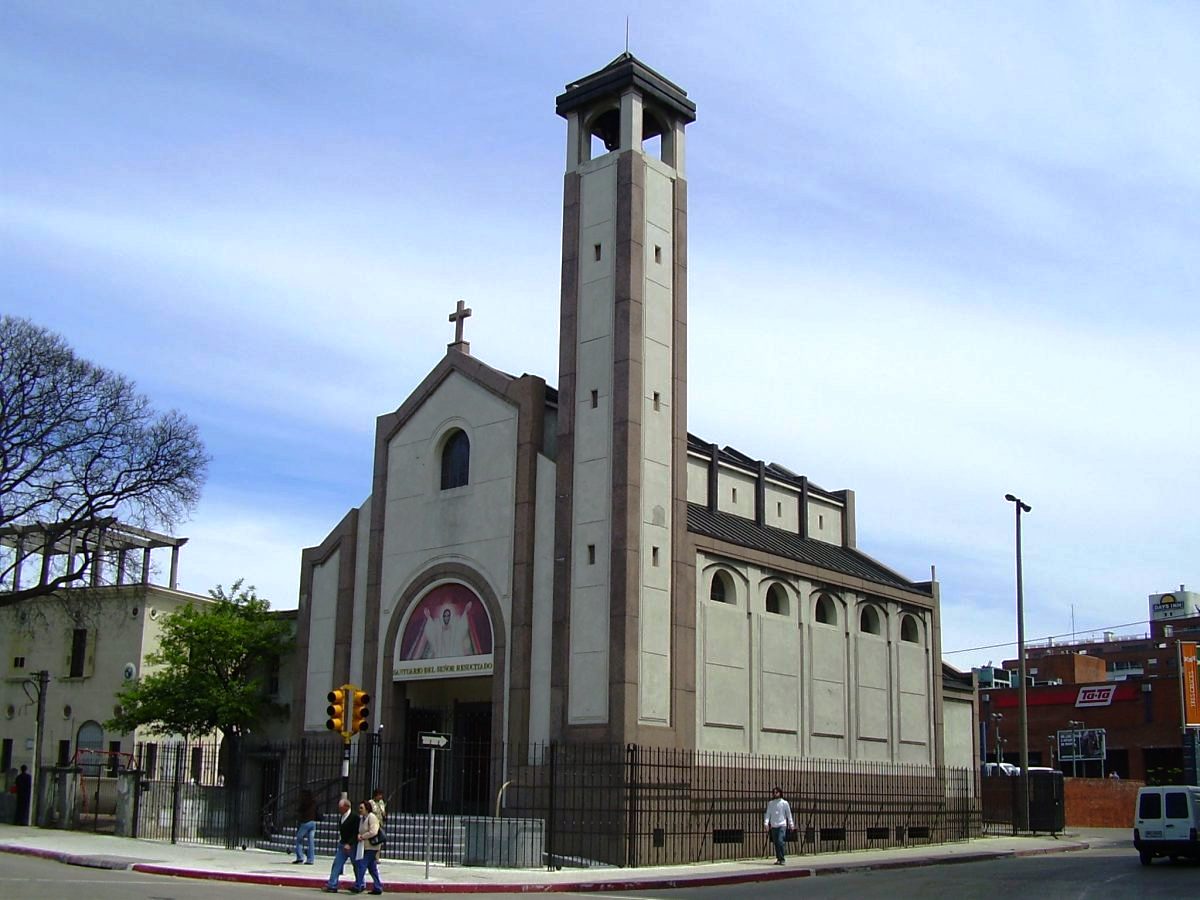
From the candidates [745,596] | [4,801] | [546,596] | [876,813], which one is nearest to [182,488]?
→ [4,801]

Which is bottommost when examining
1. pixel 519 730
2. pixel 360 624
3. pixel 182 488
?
pixel 519 730

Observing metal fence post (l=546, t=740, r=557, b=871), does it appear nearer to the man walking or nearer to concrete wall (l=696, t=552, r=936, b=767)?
concrete wall (l=696, t=552, r=936, b=767)

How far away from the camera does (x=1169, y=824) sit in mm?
32594

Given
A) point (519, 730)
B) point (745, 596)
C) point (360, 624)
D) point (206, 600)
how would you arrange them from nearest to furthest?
1. point (519, 730)
2. point (745, 596)
3. point (360, 624)
4. point (206, 600)

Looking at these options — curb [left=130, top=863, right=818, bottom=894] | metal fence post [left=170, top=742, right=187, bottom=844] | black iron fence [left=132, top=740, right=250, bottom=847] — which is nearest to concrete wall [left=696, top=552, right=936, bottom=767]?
curb [left=130, top=863, right=818, bottom=894]

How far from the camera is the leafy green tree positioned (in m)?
41.0

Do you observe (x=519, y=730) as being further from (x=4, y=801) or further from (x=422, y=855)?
(x=4, y=801)

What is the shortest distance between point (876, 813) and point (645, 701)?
10919 mm

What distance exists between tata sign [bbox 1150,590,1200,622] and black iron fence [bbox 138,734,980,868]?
298 ft

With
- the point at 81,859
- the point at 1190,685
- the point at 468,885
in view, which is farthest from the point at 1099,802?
the point at 81,859

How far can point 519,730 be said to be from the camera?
109 feet

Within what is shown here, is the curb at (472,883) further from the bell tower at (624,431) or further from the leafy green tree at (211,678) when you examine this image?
the leafy green tree at (211,678)

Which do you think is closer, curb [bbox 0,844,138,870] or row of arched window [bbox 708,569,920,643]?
curb [bbox 0,844,138,870]

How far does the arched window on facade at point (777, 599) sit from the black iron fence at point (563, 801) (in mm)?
4185
